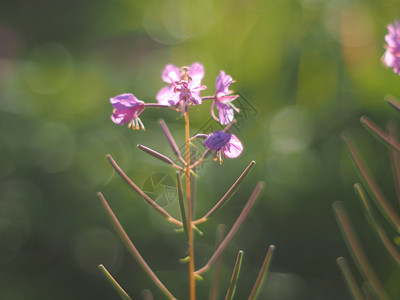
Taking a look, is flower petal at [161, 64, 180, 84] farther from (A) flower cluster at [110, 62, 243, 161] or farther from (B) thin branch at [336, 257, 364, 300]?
(B) thin branch at [336, 257, 364, 300]

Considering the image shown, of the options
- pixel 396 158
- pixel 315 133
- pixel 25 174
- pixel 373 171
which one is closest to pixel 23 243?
pixel 25 174

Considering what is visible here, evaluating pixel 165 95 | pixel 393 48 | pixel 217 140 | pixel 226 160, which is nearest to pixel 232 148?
pixel 217 140

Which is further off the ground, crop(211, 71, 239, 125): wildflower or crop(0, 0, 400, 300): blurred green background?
crop(0, 0, 400, 300): blurred green background

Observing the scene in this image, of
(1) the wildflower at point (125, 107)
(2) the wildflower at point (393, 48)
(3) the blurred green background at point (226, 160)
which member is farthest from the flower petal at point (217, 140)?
(3) the blurred green background at point (226, 160)

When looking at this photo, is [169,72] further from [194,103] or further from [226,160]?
[226,160]

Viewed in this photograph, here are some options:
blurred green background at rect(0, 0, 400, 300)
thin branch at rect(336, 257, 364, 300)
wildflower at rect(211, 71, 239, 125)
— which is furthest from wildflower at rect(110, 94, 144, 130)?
blurred green background at rect(0, 0, 400, 300)

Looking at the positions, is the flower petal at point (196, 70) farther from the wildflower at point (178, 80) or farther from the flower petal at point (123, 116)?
the flower petal at point (123, 116)

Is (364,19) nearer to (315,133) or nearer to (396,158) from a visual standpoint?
(315,133)
